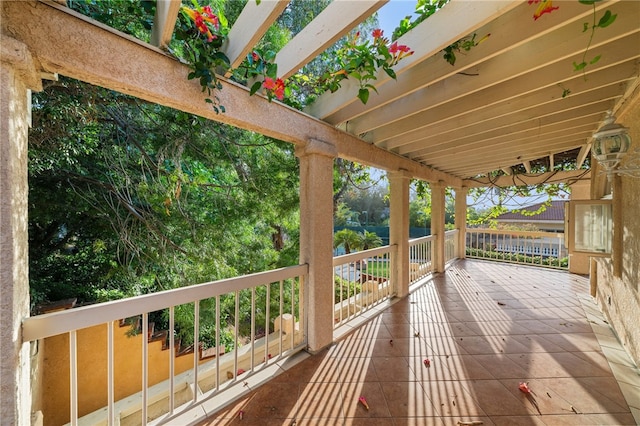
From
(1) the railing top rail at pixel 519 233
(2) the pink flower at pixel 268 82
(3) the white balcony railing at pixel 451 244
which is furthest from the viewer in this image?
(3) the white balcony railing at pixel 451 244

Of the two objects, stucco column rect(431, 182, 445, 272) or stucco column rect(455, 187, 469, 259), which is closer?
stucco column rect(431, 182, 445, 272)

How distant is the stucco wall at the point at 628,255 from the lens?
2.26 meters

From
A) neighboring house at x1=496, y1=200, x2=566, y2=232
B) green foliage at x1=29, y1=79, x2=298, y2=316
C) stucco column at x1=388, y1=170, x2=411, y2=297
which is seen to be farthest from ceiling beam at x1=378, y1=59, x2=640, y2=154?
neighboring house at x1=496, y1=200, x2=566, y2=232

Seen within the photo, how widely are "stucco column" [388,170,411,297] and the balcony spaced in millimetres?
136

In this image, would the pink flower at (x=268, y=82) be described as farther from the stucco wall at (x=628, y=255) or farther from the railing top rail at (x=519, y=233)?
the railing top rail at (x=519, y=233)

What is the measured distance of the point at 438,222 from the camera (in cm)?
569

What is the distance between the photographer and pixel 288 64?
1781mm

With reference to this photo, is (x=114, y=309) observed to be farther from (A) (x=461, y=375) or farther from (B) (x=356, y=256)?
(A) (x=461, y=375)

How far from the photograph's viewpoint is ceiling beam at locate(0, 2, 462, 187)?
1.18 m

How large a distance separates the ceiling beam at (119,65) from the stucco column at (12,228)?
15 centimetres

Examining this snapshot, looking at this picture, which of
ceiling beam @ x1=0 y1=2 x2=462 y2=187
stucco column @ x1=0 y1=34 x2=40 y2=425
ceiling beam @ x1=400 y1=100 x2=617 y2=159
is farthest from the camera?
ceiling beam @ x1=400 y1=100 x2=617 y2=159

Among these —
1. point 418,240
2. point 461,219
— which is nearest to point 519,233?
point 461,219

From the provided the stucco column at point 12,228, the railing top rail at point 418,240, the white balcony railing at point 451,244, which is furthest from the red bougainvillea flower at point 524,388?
the white balcony railing at point 451,244

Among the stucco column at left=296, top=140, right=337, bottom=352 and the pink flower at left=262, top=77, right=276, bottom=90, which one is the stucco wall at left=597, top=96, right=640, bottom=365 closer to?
Result: the stucco column at left=296, top=140, right=337, bottom=352
